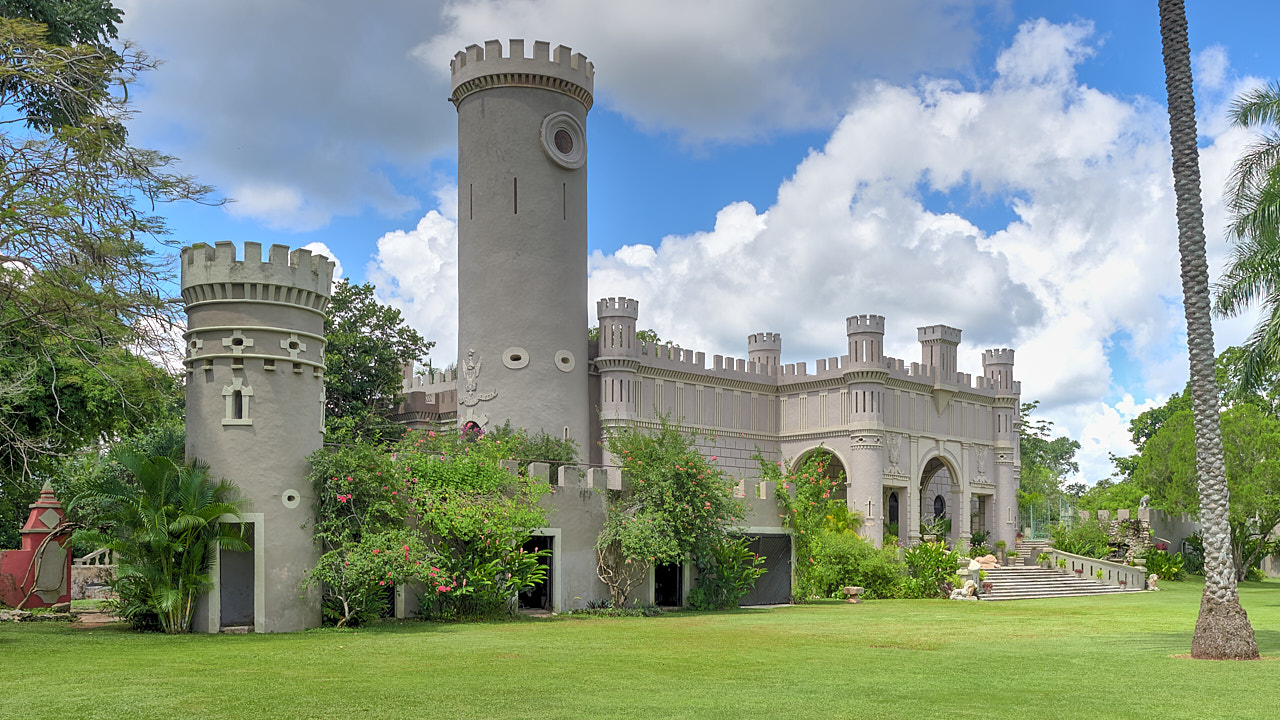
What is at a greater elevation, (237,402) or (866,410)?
(866,410)

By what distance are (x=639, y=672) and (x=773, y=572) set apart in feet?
52.9

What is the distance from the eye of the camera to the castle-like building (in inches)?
833

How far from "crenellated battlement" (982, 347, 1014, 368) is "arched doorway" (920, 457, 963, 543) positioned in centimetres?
503

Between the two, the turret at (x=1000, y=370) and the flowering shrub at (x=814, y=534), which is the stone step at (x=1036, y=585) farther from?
the turret at (x=1000, y=370)

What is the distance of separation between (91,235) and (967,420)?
3815 centimetres

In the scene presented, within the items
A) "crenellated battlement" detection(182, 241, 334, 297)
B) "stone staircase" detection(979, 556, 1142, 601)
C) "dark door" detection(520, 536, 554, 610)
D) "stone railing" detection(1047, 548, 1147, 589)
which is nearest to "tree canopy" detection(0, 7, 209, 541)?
"crenellated battlement" detection(182, 241, 334, 297)

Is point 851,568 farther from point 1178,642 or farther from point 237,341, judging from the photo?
point 237,341

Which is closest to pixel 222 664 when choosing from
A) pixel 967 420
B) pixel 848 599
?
pixel 848 599

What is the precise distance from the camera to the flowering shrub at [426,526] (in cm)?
2127

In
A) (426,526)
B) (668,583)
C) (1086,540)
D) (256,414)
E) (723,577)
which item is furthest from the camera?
(1086,540)

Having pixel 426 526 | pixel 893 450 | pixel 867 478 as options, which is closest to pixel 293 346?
pixel 426 526

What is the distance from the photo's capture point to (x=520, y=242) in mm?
35500

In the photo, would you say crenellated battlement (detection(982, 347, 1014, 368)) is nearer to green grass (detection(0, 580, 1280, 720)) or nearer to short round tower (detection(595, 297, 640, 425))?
short round tower (detection(595, 297, 640, 425))

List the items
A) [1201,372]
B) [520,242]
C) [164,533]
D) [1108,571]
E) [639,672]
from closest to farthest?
[639,672] < [1201,372] < [164,533] < [520,242] < [1108,571]
